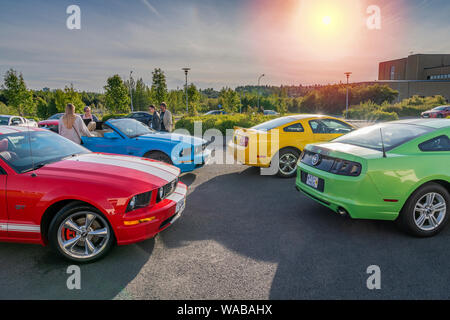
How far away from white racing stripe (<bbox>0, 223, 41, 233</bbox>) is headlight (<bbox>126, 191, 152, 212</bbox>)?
3.27ft

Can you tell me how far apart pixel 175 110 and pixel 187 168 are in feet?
168

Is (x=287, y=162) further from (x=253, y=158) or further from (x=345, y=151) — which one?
(x=345, y=151)

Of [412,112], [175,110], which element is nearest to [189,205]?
Answer: [412,112]

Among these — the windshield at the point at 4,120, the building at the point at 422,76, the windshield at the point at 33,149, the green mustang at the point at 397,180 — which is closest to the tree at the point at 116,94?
the windshield at the point at 4,120

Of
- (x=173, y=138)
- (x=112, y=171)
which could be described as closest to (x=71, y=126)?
(x=173, y=138)

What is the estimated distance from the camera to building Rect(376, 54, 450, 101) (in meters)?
63.2

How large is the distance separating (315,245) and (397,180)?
4.19 ft

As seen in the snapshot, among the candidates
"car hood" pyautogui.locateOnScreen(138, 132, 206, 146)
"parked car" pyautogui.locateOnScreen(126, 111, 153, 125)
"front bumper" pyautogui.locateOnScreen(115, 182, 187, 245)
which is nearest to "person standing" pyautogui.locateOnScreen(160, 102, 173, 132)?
"car hood" pyautogui.locateOnScreen(138, 132, 206, 146)

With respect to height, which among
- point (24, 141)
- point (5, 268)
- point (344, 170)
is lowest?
point (5, 268)

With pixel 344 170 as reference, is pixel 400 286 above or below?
below

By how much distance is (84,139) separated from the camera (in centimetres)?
657

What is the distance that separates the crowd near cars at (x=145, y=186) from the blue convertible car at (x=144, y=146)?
217 centimetres

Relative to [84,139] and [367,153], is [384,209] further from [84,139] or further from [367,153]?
[84,139]

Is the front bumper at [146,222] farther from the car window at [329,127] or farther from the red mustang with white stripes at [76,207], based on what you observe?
the car window at [329,127]
